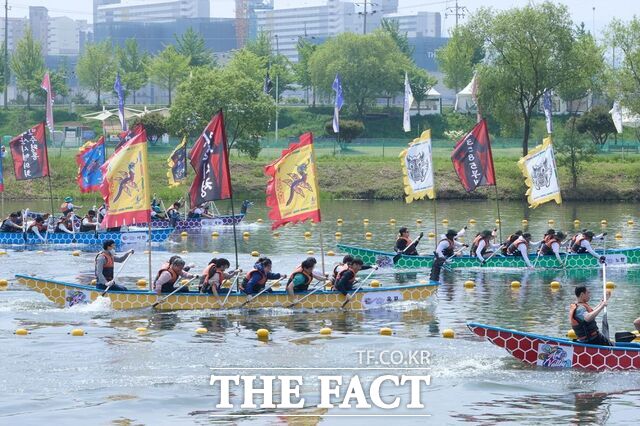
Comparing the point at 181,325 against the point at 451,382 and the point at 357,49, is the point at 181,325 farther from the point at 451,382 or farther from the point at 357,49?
the point at 357,49

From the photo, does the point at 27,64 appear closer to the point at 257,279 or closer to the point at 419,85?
the point at 419,85

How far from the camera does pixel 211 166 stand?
33188 mm

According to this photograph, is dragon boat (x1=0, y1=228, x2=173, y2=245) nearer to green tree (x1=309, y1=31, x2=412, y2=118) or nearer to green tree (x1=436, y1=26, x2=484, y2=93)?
green tree (x1=309, y1=31, x2=412, y2=118)

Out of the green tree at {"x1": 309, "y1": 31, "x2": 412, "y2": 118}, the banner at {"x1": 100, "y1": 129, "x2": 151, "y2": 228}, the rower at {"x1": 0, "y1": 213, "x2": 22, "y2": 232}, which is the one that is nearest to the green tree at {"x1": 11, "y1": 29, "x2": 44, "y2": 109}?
the green tree at {"x1": 309, "y1": 31, "x2": 412, "y2": 118}

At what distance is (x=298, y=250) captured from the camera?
48.8 m

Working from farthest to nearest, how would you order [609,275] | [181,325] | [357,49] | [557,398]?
[357,49] → [609,275] → [181,325] → [557,398]

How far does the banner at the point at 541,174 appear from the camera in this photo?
4359cm

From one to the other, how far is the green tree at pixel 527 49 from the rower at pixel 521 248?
127 feet

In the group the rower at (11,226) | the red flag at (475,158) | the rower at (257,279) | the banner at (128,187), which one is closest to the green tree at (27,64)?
the rower at (11,226)

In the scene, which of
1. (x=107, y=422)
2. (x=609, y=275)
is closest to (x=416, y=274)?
(x=609, y=275)

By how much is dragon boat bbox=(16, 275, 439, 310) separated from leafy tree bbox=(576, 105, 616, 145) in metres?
66.3

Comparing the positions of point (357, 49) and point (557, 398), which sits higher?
point (357, 49)

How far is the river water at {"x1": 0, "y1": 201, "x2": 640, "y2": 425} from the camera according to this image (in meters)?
22.8

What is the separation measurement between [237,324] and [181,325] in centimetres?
136
